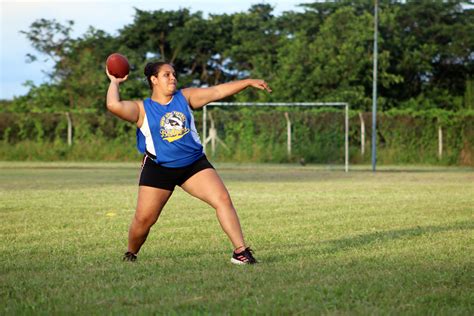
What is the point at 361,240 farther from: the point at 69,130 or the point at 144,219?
the point at 69,130

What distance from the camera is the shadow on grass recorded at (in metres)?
10.3

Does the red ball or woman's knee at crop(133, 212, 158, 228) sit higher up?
the red ball

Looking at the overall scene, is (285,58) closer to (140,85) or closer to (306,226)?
(140,85)

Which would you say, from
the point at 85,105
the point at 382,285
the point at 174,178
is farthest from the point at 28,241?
the point at 85,105

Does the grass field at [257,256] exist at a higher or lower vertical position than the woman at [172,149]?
lower

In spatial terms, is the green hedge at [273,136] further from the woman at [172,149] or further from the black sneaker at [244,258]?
the black sneaker at [244,258]

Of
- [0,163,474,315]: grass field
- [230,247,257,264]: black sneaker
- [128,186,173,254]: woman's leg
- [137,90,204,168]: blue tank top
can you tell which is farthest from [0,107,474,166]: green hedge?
[230,247,257,264]: black sneaker

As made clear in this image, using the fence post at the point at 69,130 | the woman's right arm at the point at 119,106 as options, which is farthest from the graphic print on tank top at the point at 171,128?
the fence post at the point at 69,130

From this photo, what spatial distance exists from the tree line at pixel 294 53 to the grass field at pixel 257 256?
97.0 ft

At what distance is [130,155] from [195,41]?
1705cm

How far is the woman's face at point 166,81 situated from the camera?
30.3ft

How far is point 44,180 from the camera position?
26438 millimetres

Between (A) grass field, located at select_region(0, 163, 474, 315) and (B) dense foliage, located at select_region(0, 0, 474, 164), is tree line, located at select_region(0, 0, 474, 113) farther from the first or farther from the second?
(A) grass field, located at select_region(0, 163, 474, 315)

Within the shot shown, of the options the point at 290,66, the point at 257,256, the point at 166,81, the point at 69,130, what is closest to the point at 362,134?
the point at 290,66
